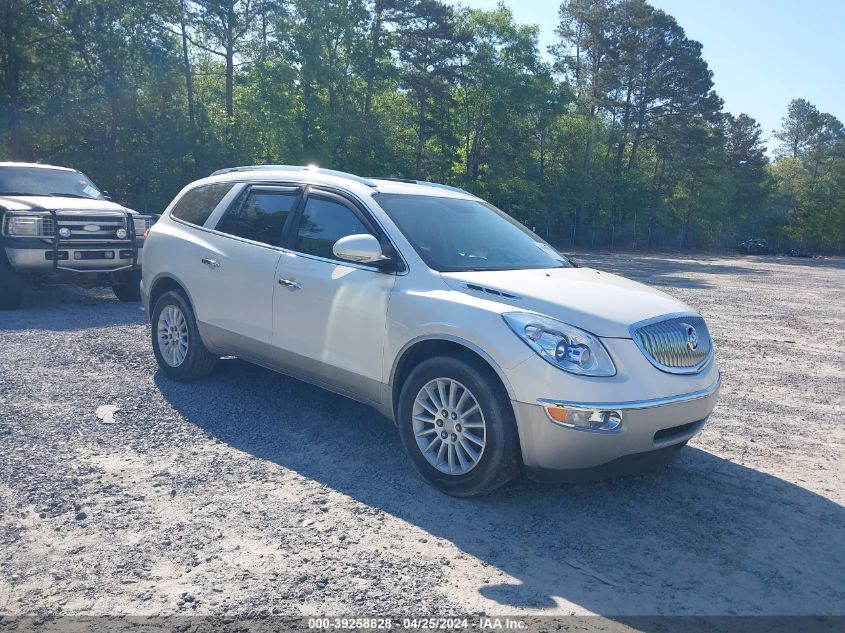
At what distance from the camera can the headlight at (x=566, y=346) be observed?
3945 millimetres

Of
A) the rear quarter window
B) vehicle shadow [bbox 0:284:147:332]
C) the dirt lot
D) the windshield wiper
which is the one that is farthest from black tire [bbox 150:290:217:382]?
the windshield wiper

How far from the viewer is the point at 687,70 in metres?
53.6

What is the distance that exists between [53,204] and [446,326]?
859 cm

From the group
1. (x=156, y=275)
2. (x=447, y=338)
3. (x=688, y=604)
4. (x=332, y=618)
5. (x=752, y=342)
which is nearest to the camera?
(x=332, y=618)

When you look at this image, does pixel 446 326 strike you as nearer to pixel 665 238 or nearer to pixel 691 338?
pixel 691 338

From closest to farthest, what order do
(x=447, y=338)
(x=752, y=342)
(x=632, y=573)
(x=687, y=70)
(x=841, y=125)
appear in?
(x=632, y=573)
(x=447, y=338)
(x=752, y=342)
(x=687, y=70)
(x=841, y=125)

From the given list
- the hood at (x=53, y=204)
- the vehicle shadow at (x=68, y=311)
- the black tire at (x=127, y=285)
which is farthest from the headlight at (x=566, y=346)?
the black tire at (x=127, y=285)

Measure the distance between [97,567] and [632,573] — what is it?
2.58m

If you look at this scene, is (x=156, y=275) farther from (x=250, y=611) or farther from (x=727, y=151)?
(x=727, y=151)

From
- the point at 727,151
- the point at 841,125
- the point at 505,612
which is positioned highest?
the point at 841,125

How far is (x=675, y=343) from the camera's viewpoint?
4340 millimetres

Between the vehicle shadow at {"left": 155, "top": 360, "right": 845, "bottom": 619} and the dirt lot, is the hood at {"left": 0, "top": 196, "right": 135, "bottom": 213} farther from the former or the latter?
the vehicle shadow at {"left": 155, "top": 360, "right": 845, "bottom": 619}

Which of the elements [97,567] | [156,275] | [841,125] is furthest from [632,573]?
[841,125]

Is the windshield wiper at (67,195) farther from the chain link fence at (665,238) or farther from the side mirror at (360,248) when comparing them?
the chain link fence at (665,238)
